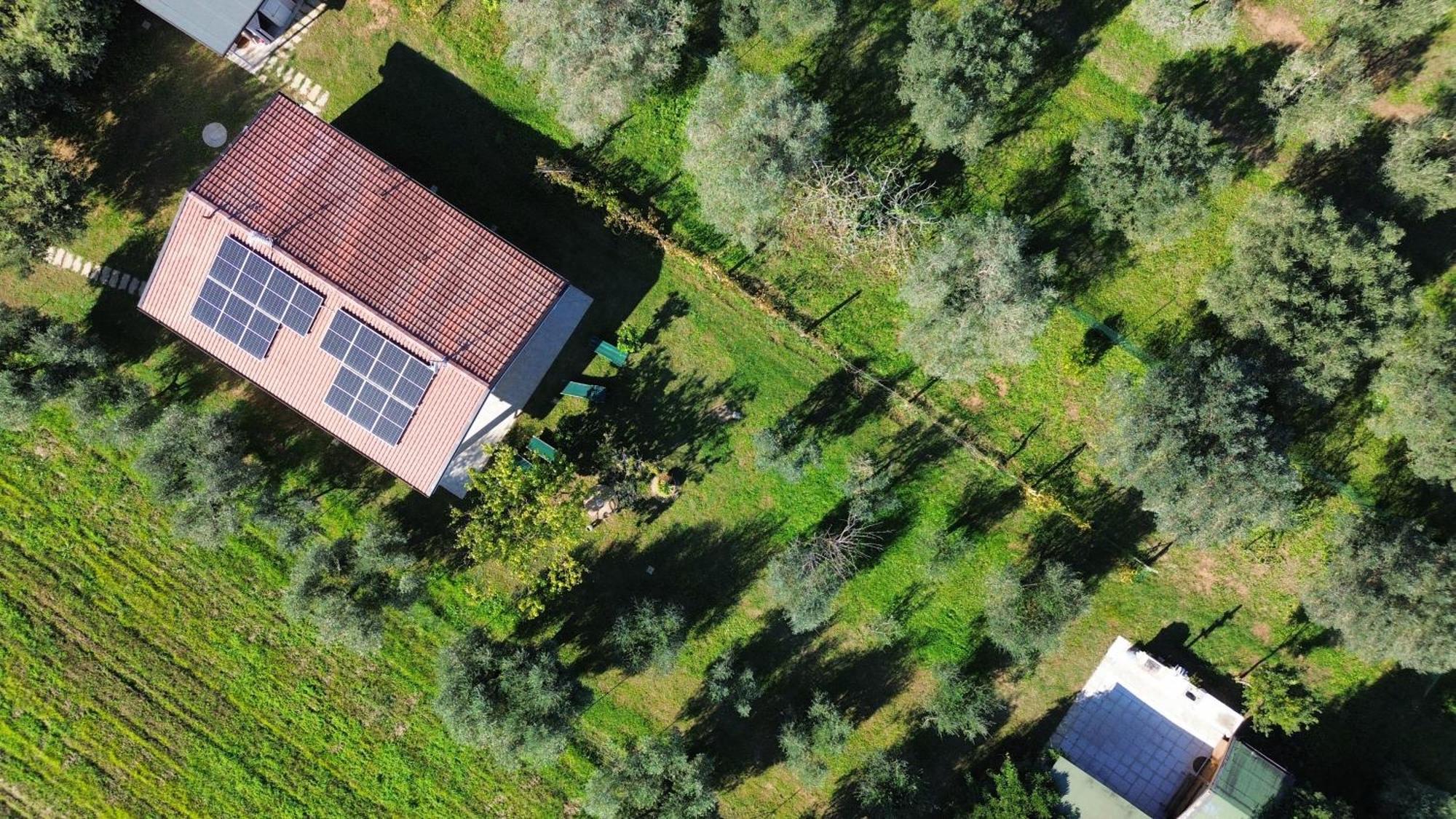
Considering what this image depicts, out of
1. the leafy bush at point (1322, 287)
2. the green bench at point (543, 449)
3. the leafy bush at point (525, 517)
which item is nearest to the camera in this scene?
the leafy bush at point (1322, 287)

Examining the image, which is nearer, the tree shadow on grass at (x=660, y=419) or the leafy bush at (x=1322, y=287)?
the leafy bush at (x=1322, y=287)

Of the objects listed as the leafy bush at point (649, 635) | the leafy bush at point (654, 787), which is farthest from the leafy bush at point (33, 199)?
the leafy bush at point (654, 787)

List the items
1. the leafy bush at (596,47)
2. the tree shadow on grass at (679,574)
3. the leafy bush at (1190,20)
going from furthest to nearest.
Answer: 1. the tree shadow on grass at (679,574)
2. the leafy bush at (1190,20)
3. the leafy bush at (596,47)

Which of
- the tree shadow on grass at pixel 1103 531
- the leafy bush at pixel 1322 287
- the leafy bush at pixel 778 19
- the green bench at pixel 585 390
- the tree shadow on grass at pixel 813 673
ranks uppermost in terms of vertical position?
the leafy bush at pixel 1322 287

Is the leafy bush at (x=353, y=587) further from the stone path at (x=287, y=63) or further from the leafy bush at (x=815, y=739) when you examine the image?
the stone path at (x=287, y=63)

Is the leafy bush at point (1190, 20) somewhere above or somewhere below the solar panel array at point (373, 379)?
above

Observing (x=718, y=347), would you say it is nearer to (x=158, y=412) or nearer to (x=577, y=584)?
(x=577, y=584)

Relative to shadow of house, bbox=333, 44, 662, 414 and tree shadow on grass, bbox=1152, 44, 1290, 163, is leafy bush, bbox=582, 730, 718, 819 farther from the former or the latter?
tree shadow on grass, bbox=1152, 44, 1290, 163
